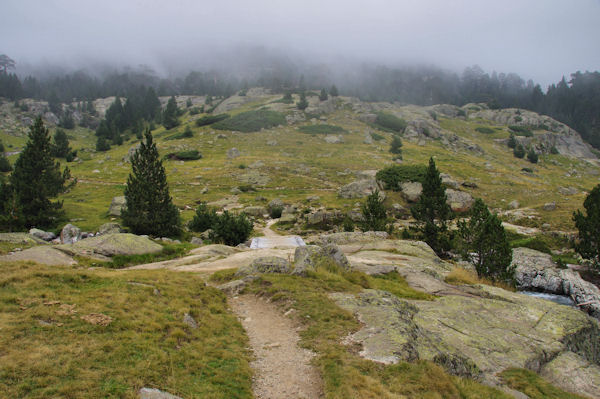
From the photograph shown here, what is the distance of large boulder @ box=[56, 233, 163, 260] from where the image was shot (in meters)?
21.1

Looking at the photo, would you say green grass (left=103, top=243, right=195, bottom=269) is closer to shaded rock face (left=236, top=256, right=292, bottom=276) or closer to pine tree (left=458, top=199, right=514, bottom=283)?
shaded rock face (left=236, top=256, right=292, bottom=276)

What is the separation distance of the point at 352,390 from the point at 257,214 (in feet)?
141

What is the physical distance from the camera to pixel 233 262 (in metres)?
21.1

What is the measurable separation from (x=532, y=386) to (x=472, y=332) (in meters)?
2.71

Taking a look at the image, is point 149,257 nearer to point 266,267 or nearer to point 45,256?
point 45,256

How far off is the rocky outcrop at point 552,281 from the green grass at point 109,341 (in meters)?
22.8

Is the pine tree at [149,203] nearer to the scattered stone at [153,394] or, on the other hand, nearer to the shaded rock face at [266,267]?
the shaded rock face at [266,267]

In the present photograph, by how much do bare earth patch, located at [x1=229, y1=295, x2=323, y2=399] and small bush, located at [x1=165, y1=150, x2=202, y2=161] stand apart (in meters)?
79.6

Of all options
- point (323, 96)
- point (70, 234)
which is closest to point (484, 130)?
point (323, 96)

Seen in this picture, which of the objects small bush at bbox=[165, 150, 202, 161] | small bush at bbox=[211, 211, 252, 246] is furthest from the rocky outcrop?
small bush at bbox=[165, 150, 202, 161]

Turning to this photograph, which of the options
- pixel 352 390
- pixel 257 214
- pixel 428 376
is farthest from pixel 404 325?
pixel 257 214

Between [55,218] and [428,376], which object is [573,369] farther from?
[55,218]

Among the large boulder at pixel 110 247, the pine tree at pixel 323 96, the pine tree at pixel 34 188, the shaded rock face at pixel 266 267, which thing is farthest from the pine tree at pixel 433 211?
the pine tree at pixel 323 96

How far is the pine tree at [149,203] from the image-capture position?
33906 millimetres
